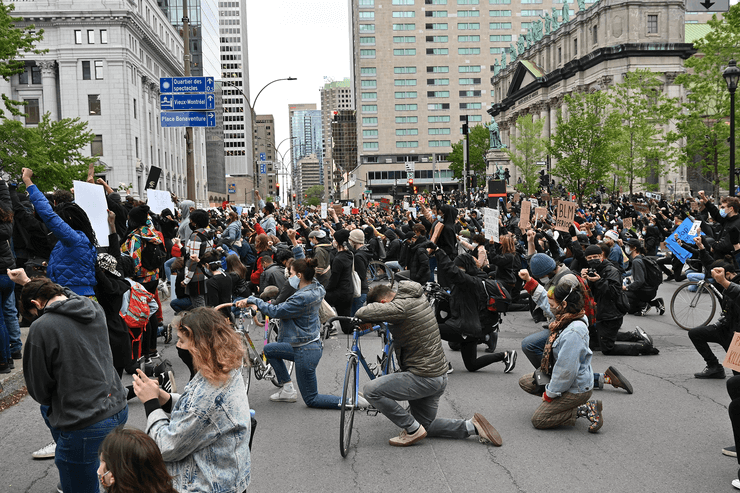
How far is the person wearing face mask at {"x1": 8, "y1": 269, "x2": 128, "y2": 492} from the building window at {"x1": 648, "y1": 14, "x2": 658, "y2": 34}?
80.2 metres

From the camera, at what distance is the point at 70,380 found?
13.2 ft

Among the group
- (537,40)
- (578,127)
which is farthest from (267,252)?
(537,40)

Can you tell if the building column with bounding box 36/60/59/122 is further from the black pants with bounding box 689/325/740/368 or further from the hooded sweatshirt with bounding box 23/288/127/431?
the hooded sweatshirt with bounding box 23/288/127/431

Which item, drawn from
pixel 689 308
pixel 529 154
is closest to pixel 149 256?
pixel 689 308

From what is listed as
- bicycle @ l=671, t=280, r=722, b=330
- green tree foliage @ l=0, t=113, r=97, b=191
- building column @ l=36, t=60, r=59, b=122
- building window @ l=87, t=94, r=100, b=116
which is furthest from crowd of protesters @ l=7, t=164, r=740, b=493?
building column @ l=36, t=60, r=59, b=122

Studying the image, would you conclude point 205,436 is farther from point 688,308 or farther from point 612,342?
point 688,308

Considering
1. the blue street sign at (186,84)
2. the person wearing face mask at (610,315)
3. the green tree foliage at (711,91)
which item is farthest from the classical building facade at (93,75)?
the person wearing face mask at (610,315)

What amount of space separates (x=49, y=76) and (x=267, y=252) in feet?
196

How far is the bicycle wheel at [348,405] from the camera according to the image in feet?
19.4

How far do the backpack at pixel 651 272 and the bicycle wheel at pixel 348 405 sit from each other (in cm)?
747

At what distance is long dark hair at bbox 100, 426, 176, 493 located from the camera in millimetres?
2658

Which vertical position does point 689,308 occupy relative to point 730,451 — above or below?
above

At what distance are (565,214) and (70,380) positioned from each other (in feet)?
38.5

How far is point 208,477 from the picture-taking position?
3.29m
